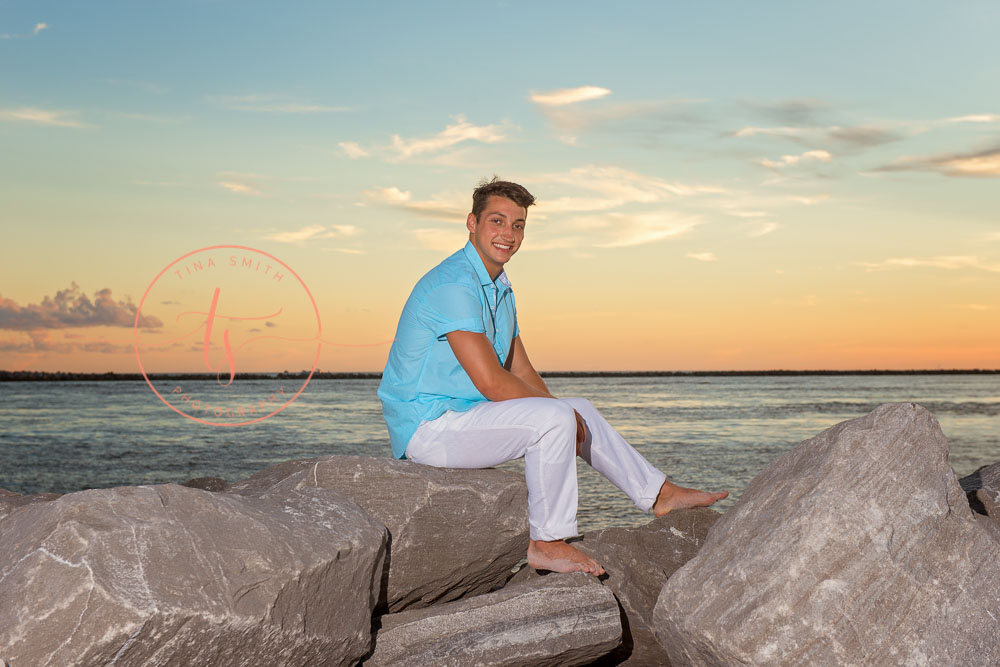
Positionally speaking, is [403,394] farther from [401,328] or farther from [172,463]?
[172,463]

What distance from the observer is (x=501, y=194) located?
561 cm

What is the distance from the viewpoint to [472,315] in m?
5.27

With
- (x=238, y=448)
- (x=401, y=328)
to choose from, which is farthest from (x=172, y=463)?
(x=401, y=328)

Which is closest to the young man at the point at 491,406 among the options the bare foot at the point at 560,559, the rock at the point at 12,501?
the bare foot at the point at 560,559

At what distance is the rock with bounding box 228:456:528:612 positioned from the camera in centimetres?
516

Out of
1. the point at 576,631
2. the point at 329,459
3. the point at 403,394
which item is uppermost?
the point at 403,394

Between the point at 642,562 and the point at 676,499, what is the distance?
45cm

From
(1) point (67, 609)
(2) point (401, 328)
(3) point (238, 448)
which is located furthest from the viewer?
(3) point (238, 448)

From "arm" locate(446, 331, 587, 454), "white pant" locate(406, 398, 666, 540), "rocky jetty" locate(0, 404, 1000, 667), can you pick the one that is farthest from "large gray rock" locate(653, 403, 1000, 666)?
"arm" locate(446, 331, 587, 454)

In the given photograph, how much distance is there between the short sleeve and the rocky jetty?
0.87 m

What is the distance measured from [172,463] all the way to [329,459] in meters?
20.0

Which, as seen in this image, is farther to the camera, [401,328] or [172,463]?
[172,463]

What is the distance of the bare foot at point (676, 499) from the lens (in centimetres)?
557

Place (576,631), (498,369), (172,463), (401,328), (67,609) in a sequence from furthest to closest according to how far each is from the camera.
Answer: (172,463)
(401,328)
(498,369)
(576,631)
(67,609)
